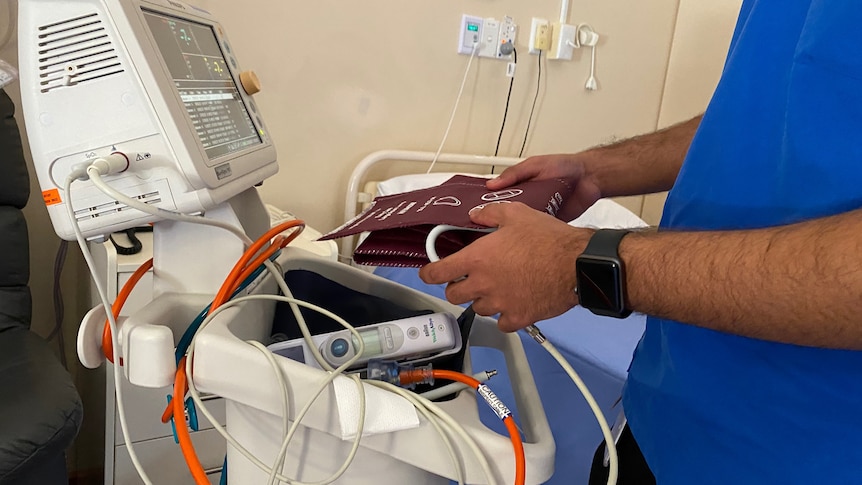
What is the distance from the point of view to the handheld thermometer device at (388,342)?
0.63 metres

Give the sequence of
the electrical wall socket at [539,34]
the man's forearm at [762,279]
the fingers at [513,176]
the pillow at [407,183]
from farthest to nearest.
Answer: the electrical wall socket at [539,34]
the pillow at [407,183]
the fingers at [513,176]
the man's forearm at [762,279]

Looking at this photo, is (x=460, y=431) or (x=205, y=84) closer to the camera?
(x=460, y=431)

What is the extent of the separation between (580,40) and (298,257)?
153 centimetres

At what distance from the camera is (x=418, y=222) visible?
1.95ft

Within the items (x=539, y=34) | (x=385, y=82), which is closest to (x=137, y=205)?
(x=385, y=82)

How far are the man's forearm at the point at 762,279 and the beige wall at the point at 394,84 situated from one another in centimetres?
129

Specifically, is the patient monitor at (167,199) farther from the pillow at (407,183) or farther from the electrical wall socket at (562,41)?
the electrical wall socket at (562,41)

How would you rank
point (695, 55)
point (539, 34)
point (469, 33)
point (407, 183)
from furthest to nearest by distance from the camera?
point (695, 55) → point (539, 34) → point (469, 33) → point (407, 183)

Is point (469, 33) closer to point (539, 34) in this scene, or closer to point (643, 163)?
point (539, 34)

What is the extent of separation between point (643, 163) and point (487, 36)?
1.09 metres

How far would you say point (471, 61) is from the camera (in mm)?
1887

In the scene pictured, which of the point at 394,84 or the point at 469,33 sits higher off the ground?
the point at 469,33

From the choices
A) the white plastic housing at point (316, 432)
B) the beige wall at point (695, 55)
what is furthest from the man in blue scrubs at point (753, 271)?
the beige wall at point (695, 55)

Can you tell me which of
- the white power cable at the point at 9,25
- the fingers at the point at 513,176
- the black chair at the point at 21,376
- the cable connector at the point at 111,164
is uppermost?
the white power cable at the point at 9,25
